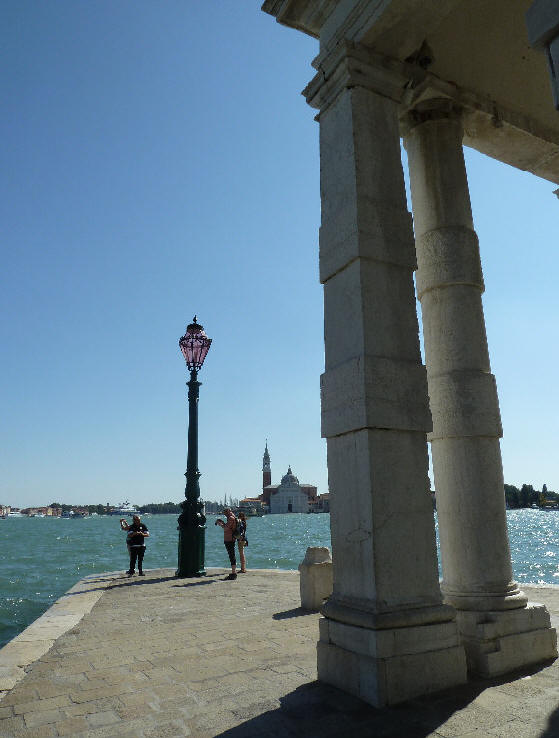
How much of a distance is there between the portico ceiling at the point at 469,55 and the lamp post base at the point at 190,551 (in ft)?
33.2

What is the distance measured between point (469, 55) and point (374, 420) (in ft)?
15.2

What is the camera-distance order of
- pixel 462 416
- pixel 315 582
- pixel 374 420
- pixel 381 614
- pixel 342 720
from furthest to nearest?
pixel 315 582 < pixel 462 416 < pixel 374 420 < pixel 381 614 < pixel 342 720

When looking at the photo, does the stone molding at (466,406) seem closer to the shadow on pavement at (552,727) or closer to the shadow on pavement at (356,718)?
the shadow on pavement at (356,718)

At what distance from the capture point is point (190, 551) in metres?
12.9

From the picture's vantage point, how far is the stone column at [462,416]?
4973mm

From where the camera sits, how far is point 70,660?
5555 millimetres

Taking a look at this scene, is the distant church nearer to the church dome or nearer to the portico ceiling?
the church dome

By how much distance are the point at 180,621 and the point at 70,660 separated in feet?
7.06

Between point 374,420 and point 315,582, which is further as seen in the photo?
point 315,582

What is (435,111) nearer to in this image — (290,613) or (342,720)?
(342,720)

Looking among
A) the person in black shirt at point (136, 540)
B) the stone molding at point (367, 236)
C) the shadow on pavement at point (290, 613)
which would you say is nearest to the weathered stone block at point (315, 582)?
the shadow on pavement at point (290, 613)

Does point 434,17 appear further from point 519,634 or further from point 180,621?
point 180,621

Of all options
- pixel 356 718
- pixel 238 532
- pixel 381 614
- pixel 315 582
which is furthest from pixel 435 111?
pixel 238 532

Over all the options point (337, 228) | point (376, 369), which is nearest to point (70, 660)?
point (376, 369)
